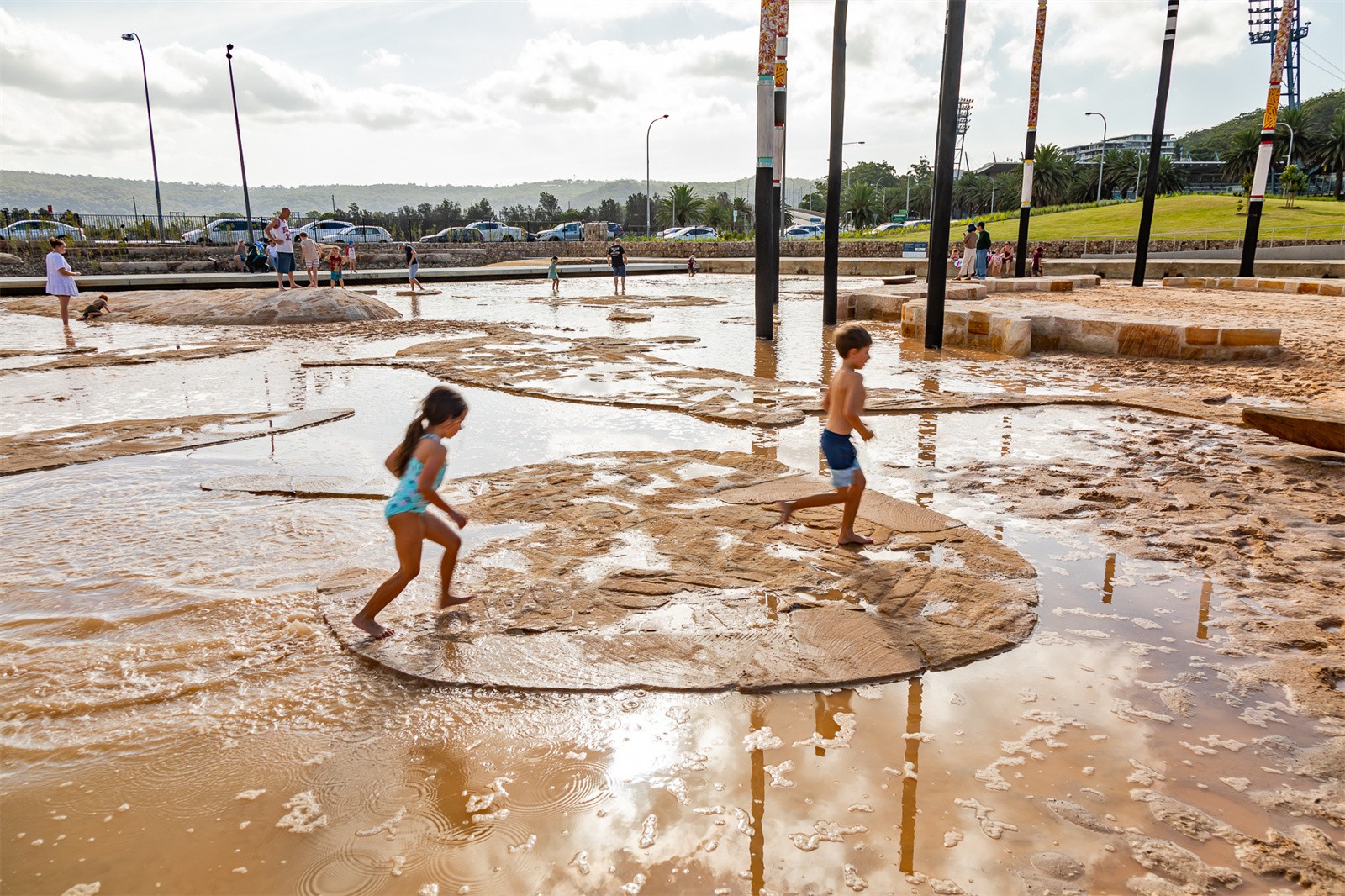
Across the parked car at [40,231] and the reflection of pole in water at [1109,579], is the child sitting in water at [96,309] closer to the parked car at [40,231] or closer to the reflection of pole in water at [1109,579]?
the reflection of pole in water at [1109,579]

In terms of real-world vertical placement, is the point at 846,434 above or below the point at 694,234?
below

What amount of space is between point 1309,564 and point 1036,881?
3.09 m

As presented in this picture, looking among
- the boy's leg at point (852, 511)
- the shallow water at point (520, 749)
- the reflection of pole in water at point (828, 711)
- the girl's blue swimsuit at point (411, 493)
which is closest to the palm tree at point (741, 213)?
the boy's leg at point (852, 511)

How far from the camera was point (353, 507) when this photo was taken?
5.06m

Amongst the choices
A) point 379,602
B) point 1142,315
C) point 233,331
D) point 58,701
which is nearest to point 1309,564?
point 379,602

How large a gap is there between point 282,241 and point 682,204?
4889 cm

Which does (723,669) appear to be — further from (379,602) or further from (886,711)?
(379,602)

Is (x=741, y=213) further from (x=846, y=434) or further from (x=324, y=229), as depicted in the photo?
(x=846, y=434)

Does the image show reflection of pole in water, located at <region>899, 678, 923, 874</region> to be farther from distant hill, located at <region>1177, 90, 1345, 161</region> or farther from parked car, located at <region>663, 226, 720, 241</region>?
distant hill, located at <region>1177, 90, 1345, 161</region>

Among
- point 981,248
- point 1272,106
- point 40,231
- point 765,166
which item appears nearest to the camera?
point 765,166

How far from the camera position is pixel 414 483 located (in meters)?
3.42

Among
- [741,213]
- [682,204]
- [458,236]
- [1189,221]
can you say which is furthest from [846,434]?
[741,213]

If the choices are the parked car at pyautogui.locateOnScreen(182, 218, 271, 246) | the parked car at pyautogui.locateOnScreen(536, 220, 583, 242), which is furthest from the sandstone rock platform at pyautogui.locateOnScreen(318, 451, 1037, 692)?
the parked car at pyautogui.locateOnScreen(536, 220, 583, 242)

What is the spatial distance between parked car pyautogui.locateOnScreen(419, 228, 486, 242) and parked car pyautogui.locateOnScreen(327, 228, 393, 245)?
111 inches
